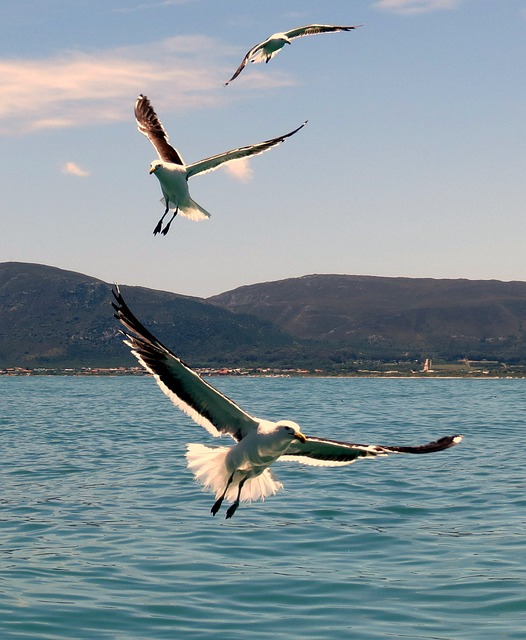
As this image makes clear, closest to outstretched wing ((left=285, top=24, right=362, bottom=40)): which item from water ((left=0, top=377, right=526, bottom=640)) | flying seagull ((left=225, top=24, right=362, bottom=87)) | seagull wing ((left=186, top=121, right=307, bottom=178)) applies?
flying seagull ((left=225, top=24, right=362, bottom=87))

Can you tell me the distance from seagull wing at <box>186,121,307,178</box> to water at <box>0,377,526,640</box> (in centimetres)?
819

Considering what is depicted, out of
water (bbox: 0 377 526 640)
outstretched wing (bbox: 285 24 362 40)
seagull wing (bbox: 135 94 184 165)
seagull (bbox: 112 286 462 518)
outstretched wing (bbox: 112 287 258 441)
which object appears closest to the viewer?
outstretched wing (bbox: 112 287 258 441)

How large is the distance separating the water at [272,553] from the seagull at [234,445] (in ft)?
9.43

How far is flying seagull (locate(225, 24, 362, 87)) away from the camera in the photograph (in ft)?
82.9

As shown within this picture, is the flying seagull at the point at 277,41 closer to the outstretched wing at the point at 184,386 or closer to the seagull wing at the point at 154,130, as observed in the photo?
the seagull wing at the point at 154,130

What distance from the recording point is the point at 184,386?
1509cm

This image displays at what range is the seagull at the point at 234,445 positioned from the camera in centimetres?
1453

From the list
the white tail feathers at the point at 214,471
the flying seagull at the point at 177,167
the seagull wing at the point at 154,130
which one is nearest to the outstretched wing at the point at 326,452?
the white tail feathers at the point at 214,471

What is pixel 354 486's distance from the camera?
31297 mm

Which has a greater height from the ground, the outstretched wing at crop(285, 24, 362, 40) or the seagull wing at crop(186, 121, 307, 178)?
the outstretched wing at crop(285, 24, 362, 40)

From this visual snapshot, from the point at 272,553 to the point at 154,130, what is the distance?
10470 mm

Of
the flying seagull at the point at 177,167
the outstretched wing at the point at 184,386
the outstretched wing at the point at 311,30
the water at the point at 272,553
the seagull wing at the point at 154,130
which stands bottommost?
the water at the point at 272,553

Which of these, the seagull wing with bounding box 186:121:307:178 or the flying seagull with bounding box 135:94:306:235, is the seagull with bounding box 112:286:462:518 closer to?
the flying seagull with bounding box 135:94:306:235

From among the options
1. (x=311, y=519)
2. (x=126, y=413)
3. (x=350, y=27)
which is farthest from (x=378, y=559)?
(x=126, y=413)
